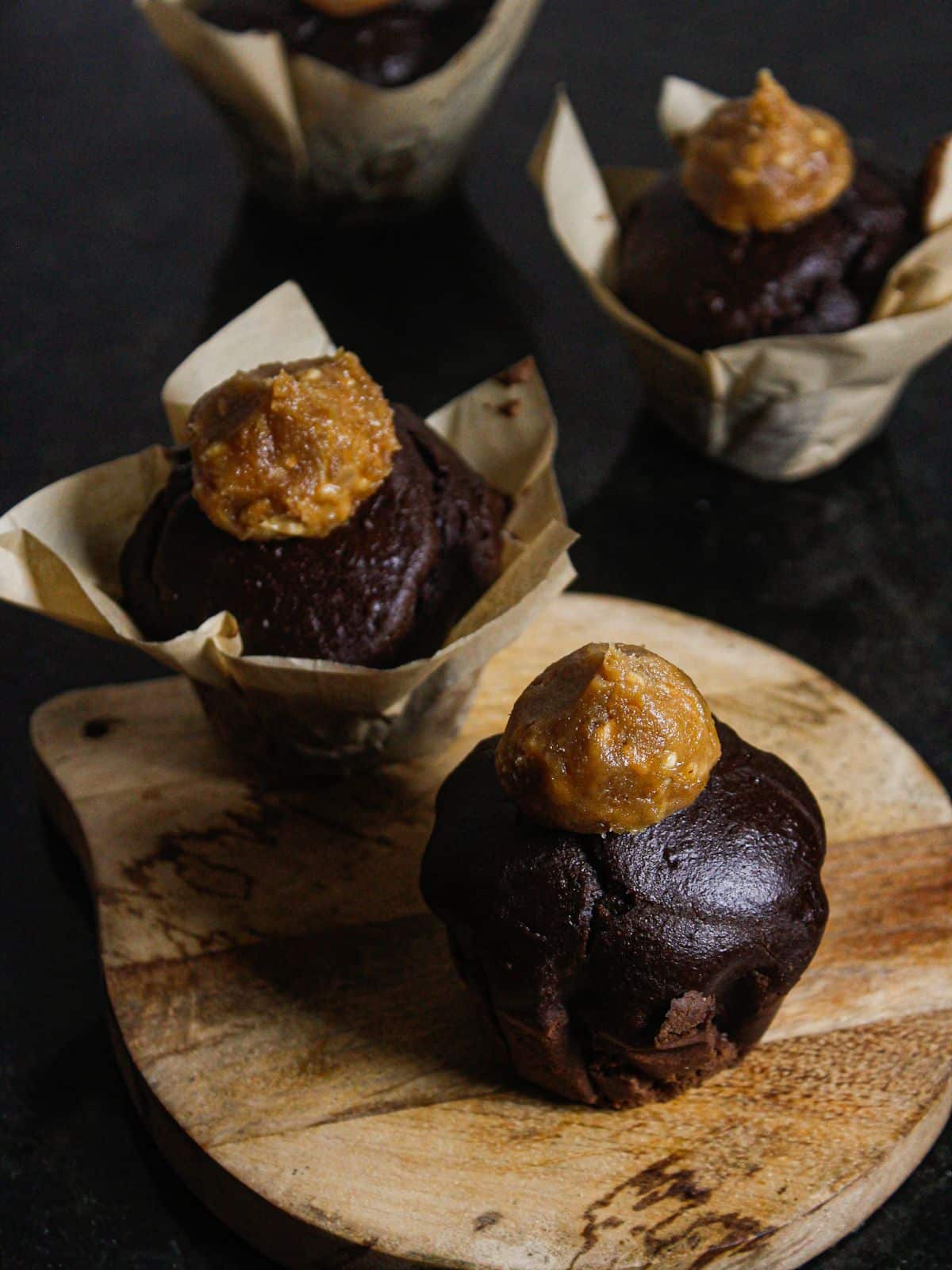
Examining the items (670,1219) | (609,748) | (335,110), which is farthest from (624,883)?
(335,110)

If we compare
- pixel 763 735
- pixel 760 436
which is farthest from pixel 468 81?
pixel 763 735

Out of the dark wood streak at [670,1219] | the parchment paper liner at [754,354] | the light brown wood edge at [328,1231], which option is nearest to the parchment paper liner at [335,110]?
the parchment paper liner at [754,354]

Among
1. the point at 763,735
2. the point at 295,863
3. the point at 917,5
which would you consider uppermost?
the point at 295,863

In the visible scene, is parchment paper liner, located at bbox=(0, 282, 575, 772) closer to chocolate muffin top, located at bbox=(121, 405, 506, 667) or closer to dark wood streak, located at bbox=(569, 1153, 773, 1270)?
chocolate muffin top, located at bbox=(121, 405, 506, 667)

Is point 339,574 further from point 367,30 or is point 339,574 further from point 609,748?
point 367,30

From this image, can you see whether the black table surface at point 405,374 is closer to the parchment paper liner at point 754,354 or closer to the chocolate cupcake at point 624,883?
the parchment paper liner at point 754,354

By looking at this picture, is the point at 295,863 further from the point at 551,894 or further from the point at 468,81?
the point at 468,81

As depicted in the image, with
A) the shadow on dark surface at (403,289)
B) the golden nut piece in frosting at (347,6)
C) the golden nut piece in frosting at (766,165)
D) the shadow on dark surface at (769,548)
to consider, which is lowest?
the shadow on dark surface at (769,548)
